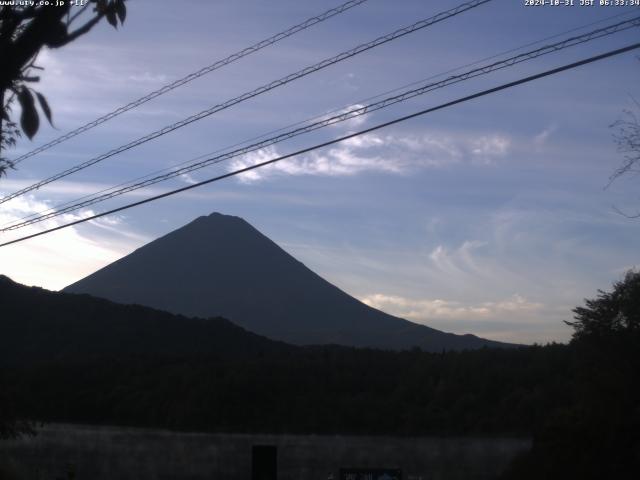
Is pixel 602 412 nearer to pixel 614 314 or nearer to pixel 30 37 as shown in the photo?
pixel 614 314

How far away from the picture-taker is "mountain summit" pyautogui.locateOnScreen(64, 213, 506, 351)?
3996 inches

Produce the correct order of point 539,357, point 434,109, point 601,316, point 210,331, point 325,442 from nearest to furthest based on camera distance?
point 434,109
point 601,316
point 325,442
point 539,357
point 210,331

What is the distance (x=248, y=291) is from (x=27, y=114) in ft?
361

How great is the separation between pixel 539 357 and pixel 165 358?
2192 centimetres

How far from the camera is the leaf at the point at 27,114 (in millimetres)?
6641

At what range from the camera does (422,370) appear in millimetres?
41125

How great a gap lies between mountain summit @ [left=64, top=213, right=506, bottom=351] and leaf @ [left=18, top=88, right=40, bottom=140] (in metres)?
85.4

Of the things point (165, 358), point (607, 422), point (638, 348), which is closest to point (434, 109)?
point (607, 422)

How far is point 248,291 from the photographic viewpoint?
116 metres

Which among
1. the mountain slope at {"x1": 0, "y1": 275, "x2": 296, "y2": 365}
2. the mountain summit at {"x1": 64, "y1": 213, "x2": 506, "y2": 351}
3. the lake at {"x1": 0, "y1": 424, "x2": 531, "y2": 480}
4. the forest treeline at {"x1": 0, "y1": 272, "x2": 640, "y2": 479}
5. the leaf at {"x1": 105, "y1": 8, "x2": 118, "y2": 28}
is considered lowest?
the lake at {"x1": 0, "y1": 424, "x2": 531, "y2": 480}

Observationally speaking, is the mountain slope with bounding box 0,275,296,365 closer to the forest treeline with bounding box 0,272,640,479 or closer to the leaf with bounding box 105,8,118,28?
the forest treeline with bounding box 0,272,640,479

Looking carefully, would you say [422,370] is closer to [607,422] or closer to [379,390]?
[379,390]

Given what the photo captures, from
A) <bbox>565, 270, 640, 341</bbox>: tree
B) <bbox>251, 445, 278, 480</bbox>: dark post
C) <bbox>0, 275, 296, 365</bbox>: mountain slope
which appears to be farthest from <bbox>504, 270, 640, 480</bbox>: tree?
<bbox>0, 275, 296, 365</bbox>: mountain slope

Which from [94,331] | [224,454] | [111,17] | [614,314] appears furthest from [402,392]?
[111,17]
